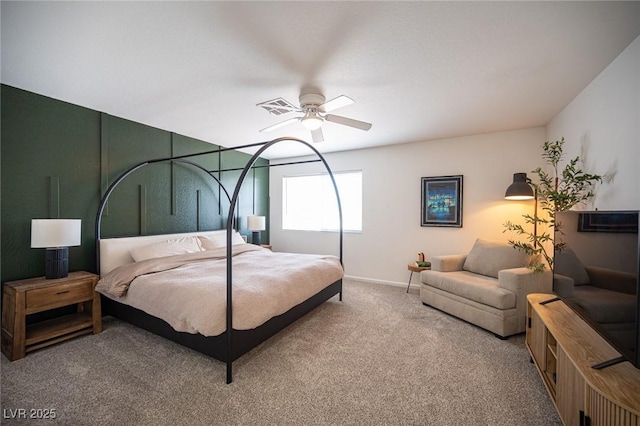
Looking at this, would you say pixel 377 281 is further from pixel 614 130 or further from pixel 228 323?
pixel 614 130

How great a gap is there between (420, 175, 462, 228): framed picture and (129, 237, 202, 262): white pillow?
11.8ft

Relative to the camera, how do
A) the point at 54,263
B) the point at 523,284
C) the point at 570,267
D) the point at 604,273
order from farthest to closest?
1. the point at 523,284
2. the point at 54,263
3. the point at 570,267
4. the point at 604,273

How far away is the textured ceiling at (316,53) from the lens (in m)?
1.56

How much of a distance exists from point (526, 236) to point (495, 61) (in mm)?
2753

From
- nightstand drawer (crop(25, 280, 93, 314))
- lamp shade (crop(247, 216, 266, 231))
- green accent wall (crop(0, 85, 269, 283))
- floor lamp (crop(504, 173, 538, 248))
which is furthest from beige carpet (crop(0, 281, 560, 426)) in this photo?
lamp shade (crop(247, 216, 266, 231))

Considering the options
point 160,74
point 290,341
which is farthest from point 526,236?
point 160,74

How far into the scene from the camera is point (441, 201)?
4215 mm

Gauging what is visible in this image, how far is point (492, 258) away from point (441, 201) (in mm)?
1218

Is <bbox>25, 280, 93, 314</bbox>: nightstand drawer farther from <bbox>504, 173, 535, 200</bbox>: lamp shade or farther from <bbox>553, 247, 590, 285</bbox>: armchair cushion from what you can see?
<bbox>504, 173, 535, 200</bbox>: lamp shade

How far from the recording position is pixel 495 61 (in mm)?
2037

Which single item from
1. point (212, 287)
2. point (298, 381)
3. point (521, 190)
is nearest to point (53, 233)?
point (212, 287)

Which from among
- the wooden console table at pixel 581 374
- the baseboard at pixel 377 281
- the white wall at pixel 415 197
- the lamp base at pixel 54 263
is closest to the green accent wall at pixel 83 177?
the lamp base at pixel 54 263

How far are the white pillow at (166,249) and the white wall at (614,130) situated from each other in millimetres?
4316

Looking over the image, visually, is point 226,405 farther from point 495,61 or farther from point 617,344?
point 495,61
